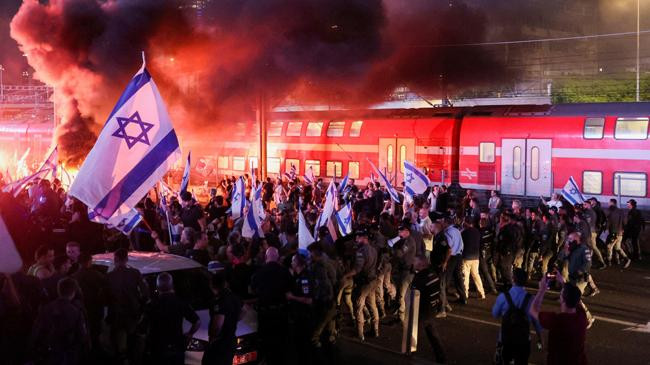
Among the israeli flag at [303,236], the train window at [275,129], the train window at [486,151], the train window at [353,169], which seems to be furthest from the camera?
the train window at [275,129]

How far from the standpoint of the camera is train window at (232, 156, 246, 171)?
102 feet

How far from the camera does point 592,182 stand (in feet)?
69.1

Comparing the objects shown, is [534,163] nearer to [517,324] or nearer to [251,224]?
[251,224]

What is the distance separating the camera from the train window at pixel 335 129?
1103 inches

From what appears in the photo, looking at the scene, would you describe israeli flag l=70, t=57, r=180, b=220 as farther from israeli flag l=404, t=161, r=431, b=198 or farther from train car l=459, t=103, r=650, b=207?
train car l=459, t=103, r=650, b=207

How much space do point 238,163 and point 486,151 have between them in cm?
1170

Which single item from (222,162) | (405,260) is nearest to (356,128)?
(222,162)

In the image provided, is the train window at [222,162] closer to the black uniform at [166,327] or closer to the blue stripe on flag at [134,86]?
the blue stripe on flag at [134,86]

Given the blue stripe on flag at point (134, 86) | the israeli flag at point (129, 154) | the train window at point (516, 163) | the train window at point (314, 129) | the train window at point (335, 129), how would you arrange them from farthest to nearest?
the train window at point (314, 129)
the train window at point (335, 129)
the train window at point (516, 163)
the blue stripe on flag at point (134, 86)
the israeli flag at point (129, 154)

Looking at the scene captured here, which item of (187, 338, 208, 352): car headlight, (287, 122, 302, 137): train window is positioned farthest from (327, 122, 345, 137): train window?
(187, 338, 208, 352): car headlight

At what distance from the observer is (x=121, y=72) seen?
25.9 metres

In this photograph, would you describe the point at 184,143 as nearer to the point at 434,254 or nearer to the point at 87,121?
the point at 87,121

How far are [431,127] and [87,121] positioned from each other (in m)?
11.7

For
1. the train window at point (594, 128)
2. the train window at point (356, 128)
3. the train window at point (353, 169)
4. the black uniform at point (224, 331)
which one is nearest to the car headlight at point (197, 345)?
the black uniform at point (224, 331)
